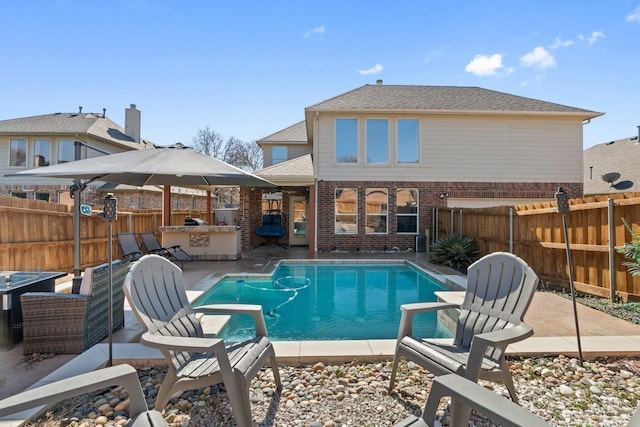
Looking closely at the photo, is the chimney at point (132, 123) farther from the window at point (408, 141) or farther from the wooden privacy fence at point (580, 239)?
the wooden privacy fence at point (580, 239)

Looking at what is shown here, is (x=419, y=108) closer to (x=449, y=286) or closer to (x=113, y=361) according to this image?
(x=449, y=286)

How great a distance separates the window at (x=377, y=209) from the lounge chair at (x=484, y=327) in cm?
958

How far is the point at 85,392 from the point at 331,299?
17.8 feet

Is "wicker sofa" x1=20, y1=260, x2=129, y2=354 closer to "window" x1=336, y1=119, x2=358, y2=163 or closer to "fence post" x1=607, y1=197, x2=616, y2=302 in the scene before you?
"fence post" x1=607, y1=197, x2=616, y2=302

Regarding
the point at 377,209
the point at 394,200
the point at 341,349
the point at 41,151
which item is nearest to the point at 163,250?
the point at 341,349

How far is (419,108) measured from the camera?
484 inches

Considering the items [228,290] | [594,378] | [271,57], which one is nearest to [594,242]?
[594,378]

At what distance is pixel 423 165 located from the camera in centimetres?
1271

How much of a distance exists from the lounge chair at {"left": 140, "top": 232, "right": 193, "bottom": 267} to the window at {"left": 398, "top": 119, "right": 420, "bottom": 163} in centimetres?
826

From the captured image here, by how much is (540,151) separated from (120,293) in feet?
46.8

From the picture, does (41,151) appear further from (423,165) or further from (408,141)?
(423,165)

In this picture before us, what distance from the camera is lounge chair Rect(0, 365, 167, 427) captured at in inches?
53.9

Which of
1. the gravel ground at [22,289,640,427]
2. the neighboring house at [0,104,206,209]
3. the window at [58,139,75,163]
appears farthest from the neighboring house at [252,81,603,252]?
the window at [58,139,75,163]

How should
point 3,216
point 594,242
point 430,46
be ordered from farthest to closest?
point 430,46, point 3,216, point 594,242
